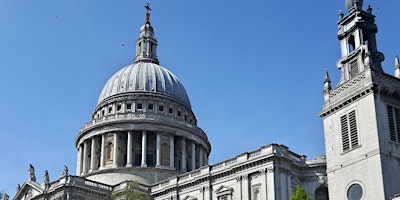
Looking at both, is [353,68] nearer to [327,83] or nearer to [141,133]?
[327,83]

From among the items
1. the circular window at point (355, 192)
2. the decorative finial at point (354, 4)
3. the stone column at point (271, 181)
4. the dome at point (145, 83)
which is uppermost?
A: the dome at point (145, 83)

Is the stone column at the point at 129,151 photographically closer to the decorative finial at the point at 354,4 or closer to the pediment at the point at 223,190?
the pediment at the point at 223,190

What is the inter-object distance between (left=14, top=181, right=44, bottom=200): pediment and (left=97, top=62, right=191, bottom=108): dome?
2135cm

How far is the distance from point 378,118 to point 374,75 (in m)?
3.53

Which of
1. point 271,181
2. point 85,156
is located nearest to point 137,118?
point 85,156

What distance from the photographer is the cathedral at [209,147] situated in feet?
140

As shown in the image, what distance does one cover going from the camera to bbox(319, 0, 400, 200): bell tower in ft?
135

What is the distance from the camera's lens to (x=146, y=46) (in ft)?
333

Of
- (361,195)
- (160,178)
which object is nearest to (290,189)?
(361,195)

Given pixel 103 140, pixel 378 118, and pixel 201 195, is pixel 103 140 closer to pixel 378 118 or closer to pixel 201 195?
pixel 201 195

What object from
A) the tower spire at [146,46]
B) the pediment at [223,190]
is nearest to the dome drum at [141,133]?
the tower spire at [146,46]

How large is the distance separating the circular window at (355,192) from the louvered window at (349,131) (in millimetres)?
2880

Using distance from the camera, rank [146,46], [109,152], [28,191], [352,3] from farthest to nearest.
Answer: [146,46] < [109,152] < [28,191] < [352,3]

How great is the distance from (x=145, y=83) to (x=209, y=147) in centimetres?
1449
